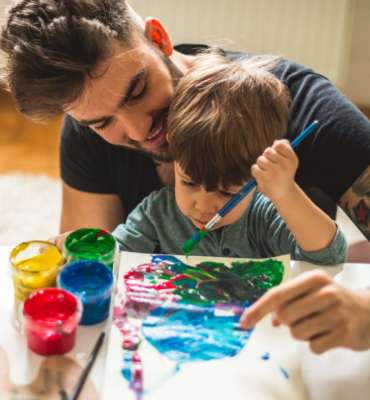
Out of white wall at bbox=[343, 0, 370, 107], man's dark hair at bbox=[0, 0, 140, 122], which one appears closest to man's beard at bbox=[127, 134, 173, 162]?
man's dark hair at bbox=[0, 0, 140, 122]

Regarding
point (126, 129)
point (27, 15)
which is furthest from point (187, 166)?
point (27, 15)

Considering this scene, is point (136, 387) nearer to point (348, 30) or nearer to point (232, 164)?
point (232, 164)

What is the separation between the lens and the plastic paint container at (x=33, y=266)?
2.42 feet

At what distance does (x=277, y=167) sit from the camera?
796mm

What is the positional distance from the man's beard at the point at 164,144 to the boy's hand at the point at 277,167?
34 cm

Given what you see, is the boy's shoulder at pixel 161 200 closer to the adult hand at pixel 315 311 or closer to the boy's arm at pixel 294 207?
the boy's arm at pixel 294 207

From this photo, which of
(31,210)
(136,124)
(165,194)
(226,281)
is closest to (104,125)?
(136,124)

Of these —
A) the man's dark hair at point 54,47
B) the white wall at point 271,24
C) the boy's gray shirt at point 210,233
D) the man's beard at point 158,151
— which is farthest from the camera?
the white wall at point 271,24

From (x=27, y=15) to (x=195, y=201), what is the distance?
1.60 ft

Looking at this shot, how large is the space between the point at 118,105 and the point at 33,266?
1.26ft

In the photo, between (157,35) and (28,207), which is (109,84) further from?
(28,207)

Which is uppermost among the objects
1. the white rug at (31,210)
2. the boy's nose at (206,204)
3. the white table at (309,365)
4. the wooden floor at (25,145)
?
the boy's nose at (206,204)

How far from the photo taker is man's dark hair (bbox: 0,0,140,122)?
83 centimetres

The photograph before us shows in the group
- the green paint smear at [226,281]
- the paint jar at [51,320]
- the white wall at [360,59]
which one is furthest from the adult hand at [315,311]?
the white wall at [360,59]
